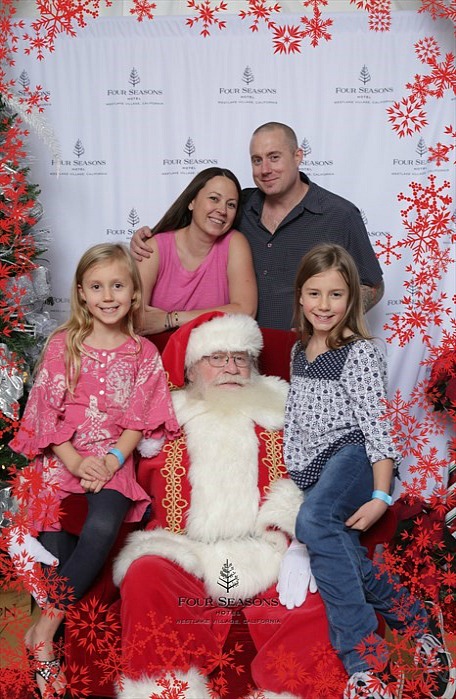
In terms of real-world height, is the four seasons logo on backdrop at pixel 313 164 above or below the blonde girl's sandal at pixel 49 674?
above

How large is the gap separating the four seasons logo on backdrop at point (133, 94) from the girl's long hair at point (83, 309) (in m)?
1.55

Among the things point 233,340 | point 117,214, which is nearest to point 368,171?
point 117,214

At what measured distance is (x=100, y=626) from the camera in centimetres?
202

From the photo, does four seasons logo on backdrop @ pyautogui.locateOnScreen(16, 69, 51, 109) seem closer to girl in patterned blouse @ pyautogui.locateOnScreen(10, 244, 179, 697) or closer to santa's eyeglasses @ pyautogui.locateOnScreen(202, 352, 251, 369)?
girl in patterned blouse @ pyautogui.locateOnScreen(10, 244, 179, 697)

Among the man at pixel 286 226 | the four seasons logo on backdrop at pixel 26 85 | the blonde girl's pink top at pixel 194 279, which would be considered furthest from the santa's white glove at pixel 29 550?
the four seasons logo on backdrop at pixel 26 85

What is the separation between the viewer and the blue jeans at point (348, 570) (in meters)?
1.93

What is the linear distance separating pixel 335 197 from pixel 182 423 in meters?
1.37

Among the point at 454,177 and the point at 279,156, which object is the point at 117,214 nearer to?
the point at 279,156

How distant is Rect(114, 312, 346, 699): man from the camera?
1.93 m

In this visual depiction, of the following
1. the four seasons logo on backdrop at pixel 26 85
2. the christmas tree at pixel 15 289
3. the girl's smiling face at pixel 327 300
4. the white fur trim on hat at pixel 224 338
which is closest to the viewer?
the girl's smiling face at pixel 327 300

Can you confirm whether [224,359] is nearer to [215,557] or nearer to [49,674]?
[215,557]

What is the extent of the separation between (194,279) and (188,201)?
31cm

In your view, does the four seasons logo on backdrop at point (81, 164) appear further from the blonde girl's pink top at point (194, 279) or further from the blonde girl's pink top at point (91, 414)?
the blonde girl's pink top at point (91, 414)

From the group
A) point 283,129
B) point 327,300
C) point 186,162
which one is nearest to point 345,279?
point 327,300
